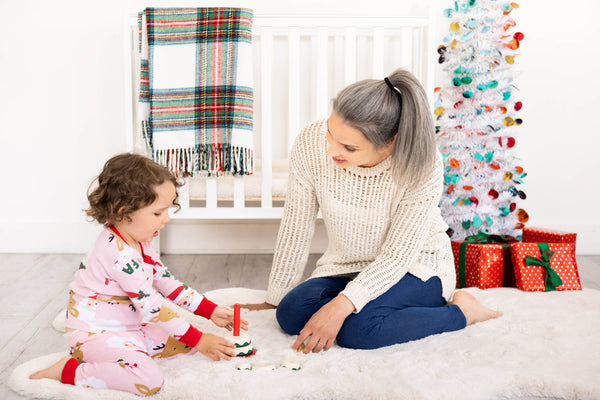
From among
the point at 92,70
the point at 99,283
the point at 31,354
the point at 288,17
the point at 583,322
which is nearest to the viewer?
the point at 99,283

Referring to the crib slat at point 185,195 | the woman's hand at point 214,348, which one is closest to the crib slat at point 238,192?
the crib slat at point 185,195

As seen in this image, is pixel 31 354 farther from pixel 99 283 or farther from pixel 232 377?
pixel 232 377

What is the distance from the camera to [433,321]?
1458 millimetres

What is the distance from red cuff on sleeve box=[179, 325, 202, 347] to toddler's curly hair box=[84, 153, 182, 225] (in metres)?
0.28

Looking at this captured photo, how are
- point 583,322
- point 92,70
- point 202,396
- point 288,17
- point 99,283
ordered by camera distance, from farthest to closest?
point 92,70 → point 288,17 → point 583,322 → point 99,283 → point 202,396

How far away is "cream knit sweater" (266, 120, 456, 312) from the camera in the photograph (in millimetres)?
1444

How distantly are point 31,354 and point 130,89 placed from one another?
1.08 metres

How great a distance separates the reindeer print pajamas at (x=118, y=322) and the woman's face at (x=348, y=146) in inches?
18.9

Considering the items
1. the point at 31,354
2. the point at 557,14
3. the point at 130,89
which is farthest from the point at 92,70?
the point at 557,14

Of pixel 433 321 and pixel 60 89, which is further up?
pixel 60 89

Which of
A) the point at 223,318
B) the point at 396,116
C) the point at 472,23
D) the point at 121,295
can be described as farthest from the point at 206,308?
the point at 472,23

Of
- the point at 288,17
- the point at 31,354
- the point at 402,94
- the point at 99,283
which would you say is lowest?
the point at 31,354

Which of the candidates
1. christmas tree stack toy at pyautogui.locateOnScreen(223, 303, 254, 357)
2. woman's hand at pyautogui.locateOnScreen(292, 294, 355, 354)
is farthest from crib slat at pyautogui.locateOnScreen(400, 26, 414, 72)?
christmas tree stack toy at pyautogui.locateOnScreen(223, 303, 254, 357)

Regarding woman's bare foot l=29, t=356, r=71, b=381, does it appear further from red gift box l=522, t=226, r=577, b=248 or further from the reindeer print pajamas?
red gift box l=522, t=226, r=577, b=248
